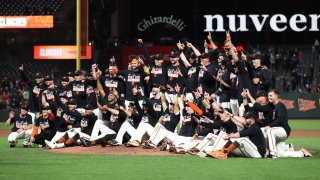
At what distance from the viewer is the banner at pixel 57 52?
1212 inches

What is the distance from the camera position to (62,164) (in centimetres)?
1382

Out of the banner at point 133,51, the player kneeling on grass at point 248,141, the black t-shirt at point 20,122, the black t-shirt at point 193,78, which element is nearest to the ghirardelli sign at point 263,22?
the banner at point 133,51

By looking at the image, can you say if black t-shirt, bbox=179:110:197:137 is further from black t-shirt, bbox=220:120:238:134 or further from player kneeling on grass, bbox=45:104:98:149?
player kneeling on grass, bbox=45:104:98:149

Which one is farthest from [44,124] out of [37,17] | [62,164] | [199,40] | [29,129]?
[199,40]

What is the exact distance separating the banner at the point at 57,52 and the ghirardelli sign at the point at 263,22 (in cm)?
1046

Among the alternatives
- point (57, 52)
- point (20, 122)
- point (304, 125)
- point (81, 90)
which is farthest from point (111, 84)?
point (57, 52)

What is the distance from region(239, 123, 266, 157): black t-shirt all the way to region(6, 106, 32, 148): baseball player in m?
6.05

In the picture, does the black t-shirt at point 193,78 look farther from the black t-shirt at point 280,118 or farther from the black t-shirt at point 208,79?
the black t-shirt at point 280,118

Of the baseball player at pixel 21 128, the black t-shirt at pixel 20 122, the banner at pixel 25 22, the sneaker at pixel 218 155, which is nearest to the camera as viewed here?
the sneaker at pixel 218 155

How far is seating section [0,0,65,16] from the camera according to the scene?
3506cm

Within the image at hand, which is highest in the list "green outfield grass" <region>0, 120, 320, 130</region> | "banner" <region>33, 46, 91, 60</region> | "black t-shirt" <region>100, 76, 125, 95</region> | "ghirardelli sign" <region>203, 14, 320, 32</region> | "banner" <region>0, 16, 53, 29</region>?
"ghirardelli sign" <region>203, 14, 320, 32</region>

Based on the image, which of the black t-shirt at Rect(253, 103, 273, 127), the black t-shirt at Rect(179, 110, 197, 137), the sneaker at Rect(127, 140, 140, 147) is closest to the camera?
the black t-shirt at Rect(253, 103, 273, 127)

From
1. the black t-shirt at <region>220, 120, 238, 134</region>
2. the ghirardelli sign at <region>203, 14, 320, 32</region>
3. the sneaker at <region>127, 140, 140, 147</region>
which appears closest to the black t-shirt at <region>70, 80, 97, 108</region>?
the sneaker at <region>127, 140, 140, 147</region>

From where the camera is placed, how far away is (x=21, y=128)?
18.4 m
